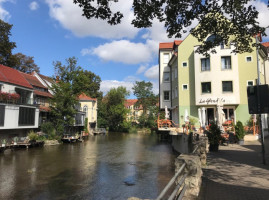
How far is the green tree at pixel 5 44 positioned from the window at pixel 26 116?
38.2 ft

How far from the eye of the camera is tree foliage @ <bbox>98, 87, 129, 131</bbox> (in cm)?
7056

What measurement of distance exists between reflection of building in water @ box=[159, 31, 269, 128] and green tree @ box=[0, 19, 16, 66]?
28.2 m

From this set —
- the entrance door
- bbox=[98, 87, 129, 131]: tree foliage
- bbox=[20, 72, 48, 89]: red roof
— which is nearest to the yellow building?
bbox=[98, 87, 129, 131]: tree foliage

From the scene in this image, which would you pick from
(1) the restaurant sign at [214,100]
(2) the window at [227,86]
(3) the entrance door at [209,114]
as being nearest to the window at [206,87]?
(1) the restaurant sign at [214,100]

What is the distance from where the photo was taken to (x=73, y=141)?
124 ft

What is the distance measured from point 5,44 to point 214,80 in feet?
110

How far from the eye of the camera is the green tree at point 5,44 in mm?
34719

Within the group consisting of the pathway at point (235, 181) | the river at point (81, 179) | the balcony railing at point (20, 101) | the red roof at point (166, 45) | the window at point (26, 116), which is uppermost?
the red roof at point (166, 45)

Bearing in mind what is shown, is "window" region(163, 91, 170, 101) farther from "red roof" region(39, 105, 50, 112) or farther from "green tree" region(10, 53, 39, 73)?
"green tree" region(10, 53, 39, 73)

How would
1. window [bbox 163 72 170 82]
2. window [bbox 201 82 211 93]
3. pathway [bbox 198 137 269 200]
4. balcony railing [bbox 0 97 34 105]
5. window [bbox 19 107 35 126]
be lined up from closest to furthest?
1. pathway [bbox 198 137 269 200]
2. balcony railing [bbox 0 97 34 105]
3. window [bbox 201 82 211 93]
4. window [bbox 19 107 35 126]
5. window [bbox 163 72 170 82]

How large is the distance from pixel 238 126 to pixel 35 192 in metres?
15.0

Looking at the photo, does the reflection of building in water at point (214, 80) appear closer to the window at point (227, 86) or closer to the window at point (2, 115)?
the window at point (227, 86)

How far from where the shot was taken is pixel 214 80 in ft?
85.6

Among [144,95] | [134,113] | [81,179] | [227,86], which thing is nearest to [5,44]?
[81,179]
